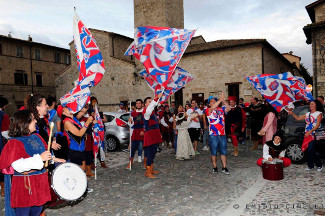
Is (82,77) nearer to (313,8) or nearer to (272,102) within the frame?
(272,102)

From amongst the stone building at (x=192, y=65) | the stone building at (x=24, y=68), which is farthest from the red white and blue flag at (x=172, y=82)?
the stone building at (x=24, y=68)

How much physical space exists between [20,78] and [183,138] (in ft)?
110

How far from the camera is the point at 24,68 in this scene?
3659 centimetres

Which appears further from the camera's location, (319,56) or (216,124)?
(319,56)

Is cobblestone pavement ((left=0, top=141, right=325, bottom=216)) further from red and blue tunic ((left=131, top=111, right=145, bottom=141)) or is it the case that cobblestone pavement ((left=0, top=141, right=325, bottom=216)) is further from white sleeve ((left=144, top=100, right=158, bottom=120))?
white sleeve ((left=144, top=100, right=158, bottom=120))

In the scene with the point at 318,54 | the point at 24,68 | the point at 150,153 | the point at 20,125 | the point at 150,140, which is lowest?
the point at 150,153

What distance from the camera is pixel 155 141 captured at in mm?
6926

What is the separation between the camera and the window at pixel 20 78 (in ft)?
117

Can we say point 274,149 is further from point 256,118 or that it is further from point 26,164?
point 26,164

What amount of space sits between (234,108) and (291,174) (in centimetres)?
336

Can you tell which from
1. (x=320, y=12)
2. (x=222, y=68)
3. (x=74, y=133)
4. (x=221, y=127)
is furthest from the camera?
(x=222, y=68)

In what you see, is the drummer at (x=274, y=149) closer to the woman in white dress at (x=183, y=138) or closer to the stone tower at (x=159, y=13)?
the woman in white dress at (x=183, y=138)

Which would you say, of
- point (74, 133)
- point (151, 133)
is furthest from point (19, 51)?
point (74, 133)

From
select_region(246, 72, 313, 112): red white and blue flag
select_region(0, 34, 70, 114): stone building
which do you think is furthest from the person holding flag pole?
select_region(0, 34, 70, 114): stone building
